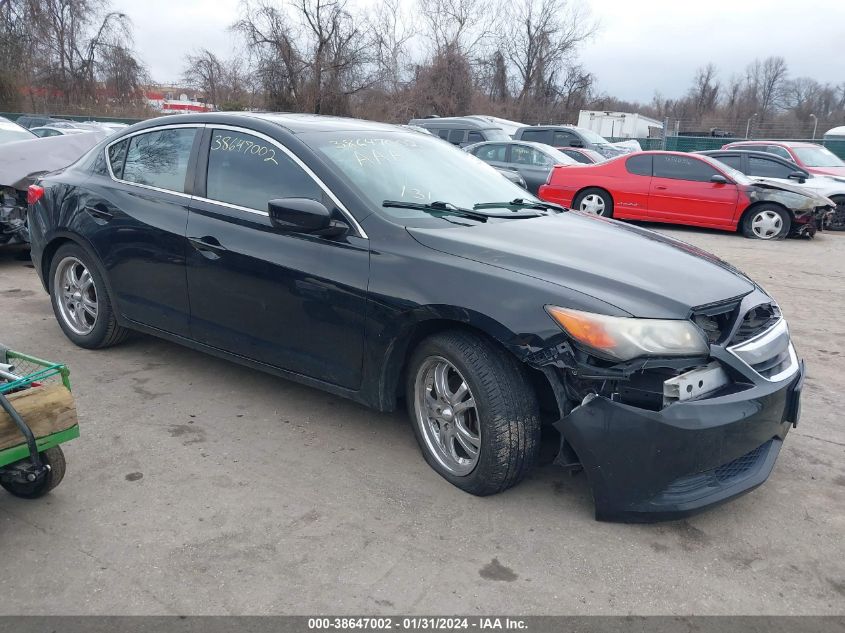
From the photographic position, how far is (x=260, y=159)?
12.9 ft

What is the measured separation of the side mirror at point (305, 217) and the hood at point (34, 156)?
4770 mm

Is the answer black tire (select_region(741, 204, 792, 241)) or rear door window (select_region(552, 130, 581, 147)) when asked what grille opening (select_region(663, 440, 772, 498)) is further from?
rear door window (select_region(552, 130, 581, 147))

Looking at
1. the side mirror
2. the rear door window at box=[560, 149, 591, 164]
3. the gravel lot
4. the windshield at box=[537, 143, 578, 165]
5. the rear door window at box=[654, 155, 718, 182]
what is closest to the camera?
the gravel lot

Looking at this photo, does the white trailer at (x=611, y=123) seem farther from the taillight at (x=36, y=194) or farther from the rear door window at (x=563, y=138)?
the taillight at (x=36, y=194)

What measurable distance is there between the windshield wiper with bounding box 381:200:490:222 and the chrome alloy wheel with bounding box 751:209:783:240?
30.7 ft

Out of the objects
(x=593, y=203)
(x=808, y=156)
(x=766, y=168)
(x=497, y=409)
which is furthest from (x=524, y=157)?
(x=497, y=409)

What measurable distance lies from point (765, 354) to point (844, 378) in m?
2.33

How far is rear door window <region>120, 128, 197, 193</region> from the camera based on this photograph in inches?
170

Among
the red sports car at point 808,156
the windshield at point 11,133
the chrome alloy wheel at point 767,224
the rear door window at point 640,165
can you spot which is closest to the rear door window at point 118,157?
the windshield at point 11,133

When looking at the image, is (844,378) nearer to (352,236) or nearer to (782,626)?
(782,626)

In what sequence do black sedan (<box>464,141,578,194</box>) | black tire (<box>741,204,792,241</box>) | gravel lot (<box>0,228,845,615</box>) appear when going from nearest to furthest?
1. gravel lot (<box>0,228,845,615</box>)
2. black tire (<box>741,204,792,241</box>)
3. black sedan (<box>464,141,578,194</box>)

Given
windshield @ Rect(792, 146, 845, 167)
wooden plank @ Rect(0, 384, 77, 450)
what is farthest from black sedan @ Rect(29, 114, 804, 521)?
windshield @ Rect(792, 146, 845, 167)

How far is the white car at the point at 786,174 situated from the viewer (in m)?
13.1

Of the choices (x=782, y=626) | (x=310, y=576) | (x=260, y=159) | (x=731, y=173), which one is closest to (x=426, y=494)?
(x=310, y=576)
